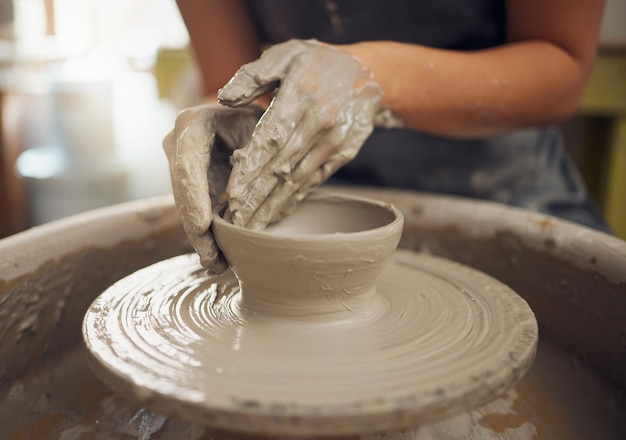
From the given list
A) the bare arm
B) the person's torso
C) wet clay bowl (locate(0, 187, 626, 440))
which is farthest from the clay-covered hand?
the person's torso

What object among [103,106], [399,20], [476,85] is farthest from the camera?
[103,106]

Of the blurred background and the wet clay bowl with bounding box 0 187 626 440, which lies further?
the blurred background

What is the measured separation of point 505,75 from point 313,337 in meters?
0.74

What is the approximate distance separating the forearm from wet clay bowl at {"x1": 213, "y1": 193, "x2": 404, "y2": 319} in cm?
Answer: 35

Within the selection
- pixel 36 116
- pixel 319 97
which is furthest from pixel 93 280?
pixel 36 116

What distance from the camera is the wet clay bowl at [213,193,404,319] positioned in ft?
2.52

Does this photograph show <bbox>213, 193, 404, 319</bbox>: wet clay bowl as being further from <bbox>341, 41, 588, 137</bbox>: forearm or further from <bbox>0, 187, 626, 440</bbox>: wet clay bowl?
<bbox>341, 41, 588, 137</bbox>: forearm

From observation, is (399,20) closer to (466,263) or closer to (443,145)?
(443,145)

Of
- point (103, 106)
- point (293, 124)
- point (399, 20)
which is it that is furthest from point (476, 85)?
→ point (103, 106)

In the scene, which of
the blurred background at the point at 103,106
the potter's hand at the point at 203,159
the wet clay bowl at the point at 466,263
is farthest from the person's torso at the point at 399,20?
the blurred background at the point at 103,106

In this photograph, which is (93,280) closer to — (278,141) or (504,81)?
(278,141)

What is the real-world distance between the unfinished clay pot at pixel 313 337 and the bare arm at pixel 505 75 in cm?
32

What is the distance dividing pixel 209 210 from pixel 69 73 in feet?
9.18

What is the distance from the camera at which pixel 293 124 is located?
915 millimetres
